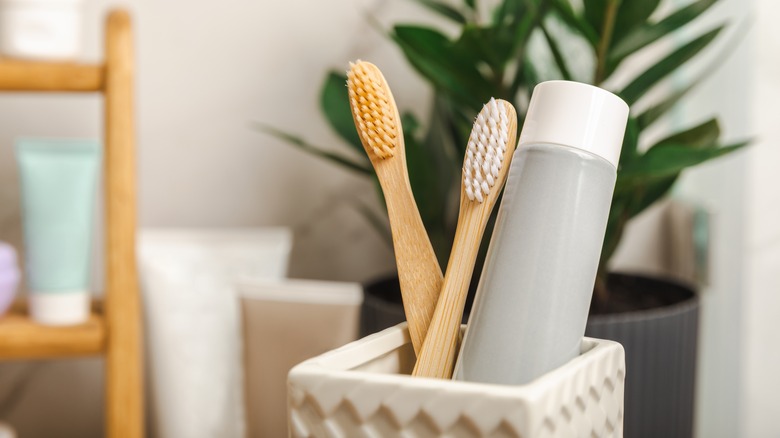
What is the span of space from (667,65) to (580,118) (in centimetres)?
27

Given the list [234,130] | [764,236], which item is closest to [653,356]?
[764,236]

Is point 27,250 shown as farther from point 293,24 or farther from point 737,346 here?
point 737,346

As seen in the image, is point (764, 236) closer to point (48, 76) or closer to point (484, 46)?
point (484, 46)

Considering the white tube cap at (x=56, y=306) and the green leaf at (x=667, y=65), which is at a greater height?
the green leaf at (x=667, y=65)

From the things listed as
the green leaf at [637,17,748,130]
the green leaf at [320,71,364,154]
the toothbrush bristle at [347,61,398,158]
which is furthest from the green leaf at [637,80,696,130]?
the toothbrush bristle at [347,61,398,158]

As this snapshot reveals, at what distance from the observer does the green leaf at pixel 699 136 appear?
1.64 ft

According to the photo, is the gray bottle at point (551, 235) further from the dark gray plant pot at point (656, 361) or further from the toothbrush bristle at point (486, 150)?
the dark gray plant pot at point (656, 361)

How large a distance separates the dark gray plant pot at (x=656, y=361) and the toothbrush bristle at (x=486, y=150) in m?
0.28

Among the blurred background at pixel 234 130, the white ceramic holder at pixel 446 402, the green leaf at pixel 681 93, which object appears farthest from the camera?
the blurred background at pixel 234 130

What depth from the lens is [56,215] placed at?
599mm

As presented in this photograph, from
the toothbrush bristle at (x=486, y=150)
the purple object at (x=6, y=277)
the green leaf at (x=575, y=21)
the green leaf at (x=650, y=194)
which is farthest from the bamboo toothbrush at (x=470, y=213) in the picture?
the purple object at (x=6, y=277)

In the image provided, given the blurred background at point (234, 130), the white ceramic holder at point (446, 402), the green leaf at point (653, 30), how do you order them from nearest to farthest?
the white ceramic holder at point (446, 402)
the green leaf at point (653, 30)
the blurred background at point (234, 130)

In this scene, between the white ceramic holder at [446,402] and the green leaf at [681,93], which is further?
the green leaf at [681,93]

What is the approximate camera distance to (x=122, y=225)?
2.05ft
